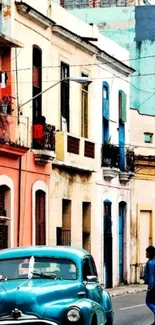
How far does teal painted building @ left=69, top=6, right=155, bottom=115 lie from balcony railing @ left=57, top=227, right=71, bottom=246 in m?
12.1

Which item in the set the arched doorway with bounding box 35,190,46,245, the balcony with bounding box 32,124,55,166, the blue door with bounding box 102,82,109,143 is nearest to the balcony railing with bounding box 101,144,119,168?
the blue door with bounding box 102,82,109,143

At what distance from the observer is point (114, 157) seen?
39562 mm

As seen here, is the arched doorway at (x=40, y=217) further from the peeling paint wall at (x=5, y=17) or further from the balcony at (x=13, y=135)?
the peeling paint wall at (x=5, y=17)

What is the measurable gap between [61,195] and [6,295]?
20.4 metres

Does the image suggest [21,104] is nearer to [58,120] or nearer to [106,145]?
[58,120]

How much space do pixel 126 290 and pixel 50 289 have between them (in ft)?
76.4

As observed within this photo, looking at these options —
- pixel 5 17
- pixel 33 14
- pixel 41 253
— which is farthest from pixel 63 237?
pixel 41 253

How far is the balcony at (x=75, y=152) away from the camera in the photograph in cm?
3394

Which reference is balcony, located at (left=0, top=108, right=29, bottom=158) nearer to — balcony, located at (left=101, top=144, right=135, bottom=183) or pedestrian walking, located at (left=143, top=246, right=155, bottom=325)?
balcony, located at (left=101, top=144, right=135, bottom=183)

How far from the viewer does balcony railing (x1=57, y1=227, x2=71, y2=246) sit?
3488cm

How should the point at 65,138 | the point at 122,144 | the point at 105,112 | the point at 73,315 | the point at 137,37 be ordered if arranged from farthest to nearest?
the point at 137,37 → the point at 122,144 → the point at 105,112 → the point at 65,138 → the point at 73,315

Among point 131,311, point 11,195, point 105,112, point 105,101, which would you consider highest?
point 105,101

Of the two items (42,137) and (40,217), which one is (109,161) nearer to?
(40,217)

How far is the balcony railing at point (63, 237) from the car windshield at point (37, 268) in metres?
18.6
